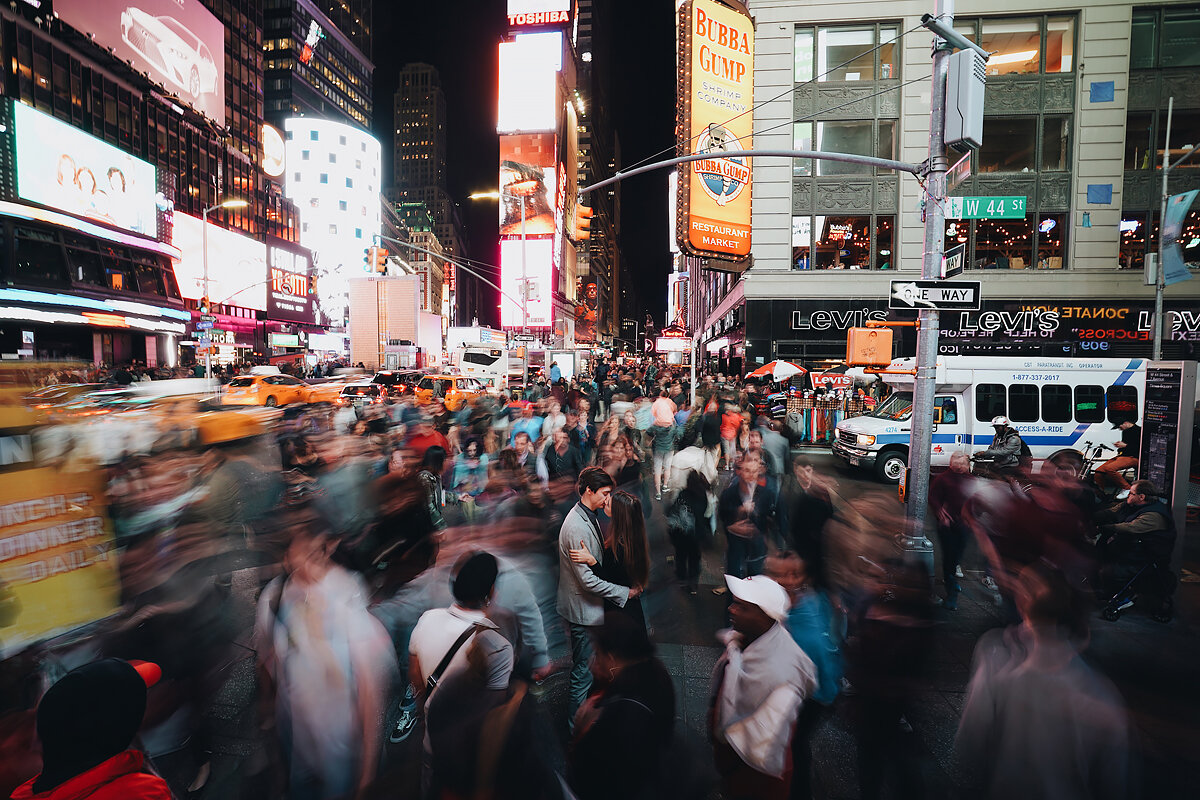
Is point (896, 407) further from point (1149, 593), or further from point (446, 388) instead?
point (446, 388)

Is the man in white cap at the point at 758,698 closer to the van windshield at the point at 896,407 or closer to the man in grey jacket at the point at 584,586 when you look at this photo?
the man in grey jacket at the point at 584,586

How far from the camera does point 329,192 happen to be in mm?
96688

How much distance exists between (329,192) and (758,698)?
111 meters

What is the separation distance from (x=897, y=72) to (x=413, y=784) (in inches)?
1106

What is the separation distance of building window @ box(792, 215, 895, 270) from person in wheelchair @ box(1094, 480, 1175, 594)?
19.0 meters

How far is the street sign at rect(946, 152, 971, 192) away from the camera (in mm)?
7184

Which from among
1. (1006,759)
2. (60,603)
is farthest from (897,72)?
(60,603)

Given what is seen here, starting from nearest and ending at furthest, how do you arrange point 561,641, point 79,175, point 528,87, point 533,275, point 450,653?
1. point 450,653
2. point 561,641
3. point 79,175
4. point 533,275
5. point 528,87

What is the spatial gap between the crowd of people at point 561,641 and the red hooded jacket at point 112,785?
0.01 m

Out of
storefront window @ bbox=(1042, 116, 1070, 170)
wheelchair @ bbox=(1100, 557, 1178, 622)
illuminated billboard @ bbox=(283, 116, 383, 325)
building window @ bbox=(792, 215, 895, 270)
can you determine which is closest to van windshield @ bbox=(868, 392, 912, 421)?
wheelchair @ bbox=(1100, 557, 1178, 622)

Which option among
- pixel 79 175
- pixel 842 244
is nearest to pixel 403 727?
pixel 842 244

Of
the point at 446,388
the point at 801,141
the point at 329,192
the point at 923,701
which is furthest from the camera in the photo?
the point at 329,192

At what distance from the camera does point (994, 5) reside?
72.9 feet

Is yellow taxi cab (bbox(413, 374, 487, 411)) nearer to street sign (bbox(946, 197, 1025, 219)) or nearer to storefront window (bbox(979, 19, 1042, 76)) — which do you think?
street sign (bbox(946, 197, 1025, 219))
